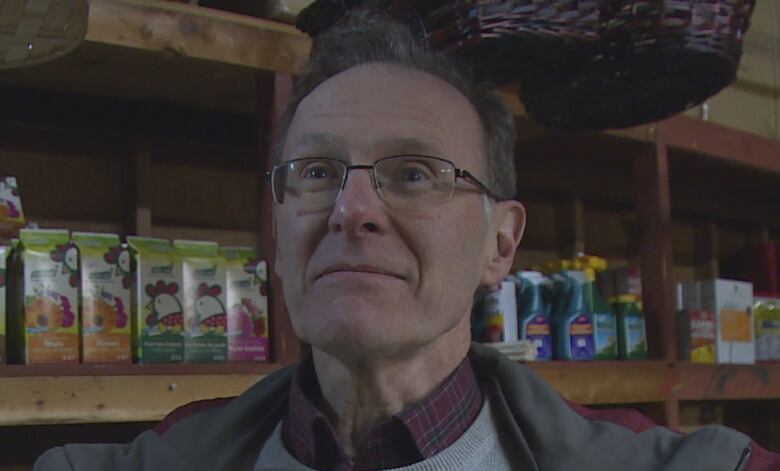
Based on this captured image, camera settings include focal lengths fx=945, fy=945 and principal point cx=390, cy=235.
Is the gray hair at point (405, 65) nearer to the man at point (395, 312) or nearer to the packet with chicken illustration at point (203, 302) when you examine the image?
the man at point (395, 312)

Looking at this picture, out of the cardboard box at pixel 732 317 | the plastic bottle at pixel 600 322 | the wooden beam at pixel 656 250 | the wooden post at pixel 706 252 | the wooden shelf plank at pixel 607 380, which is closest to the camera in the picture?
the wooden shelf plank at pixel 607 380

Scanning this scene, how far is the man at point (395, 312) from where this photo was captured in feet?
3.28

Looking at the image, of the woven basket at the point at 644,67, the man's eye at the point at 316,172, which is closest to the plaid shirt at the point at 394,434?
the man's eye at the point at 316,172

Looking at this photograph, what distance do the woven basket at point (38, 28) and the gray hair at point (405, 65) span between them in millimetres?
276

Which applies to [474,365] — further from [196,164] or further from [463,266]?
[196,164]

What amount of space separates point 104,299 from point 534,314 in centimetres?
82

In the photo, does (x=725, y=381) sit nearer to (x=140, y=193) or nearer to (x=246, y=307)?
(x=246, y=307)

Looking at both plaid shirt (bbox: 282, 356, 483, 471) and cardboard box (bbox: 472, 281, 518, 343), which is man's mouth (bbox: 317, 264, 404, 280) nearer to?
plaid shirt (bbox: 282, 356, 483, 471)

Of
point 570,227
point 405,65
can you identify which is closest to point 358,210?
point 405,65

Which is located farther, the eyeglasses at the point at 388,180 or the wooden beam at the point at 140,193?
the wooden beam at the point at 140,193

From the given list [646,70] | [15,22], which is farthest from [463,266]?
[15,22]

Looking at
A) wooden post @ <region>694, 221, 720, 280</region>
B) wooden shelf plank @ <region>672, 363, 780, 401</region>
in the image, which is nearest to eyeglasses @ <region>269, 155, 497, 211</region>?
wooden shelf plank @ <region>672, 363, 780, 401</region>

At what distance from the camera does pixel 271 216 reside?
1.52m

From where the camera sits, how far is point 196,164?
1955 mm
